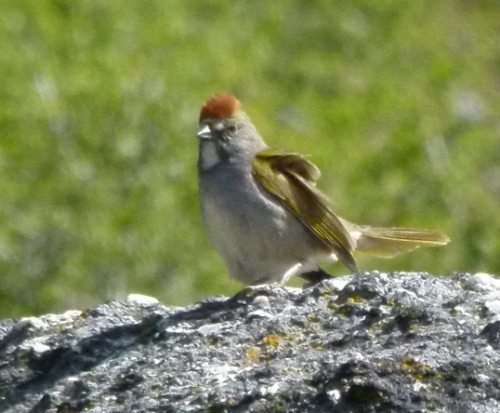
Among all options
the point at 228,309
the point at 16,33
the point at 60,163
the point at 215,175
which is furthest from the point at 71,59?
the point at 228,309

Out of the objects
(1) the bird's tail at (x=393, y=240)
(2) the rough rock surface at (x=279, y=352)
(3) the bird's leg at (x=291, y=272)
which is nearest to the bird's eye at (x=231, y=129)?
(1) the bird's tail at (x=393, y=240)

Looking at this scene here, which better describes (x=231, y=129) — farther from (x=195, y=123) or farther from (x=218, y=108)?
(x=195, y=123)

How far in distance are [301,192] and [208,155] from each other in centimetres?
49

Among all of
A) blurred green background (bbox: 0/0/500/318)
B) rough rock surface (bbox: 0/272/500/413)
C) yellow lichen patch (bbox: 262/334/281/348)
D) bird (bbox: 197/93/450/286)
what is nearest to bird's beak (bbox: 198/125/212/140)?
bird (bbox: 197/93/450/286)

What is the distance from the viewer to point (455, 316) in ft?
14.7

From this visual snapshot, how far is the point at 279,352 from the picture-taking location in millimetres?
4457

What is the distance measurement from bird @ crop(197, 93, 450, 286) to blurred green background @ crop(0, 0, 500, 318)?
5.67 feet

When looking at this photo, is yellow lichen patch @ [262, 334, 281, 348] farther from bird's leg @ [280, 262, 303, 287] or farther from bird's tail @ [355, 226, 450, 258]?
bird's tail @ [355, 226, 450, 258]

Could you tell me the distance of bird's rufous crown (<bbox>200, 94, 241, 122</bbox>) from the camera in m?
7.80

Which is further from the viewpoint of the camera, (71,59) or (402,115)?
(402,115)

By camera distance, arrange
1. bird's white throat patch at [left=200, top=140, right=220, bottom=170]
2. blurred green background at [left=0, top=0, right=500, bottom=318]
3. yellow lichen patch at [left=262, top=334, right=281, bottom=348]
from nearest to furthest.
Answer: yellow lichen patch at [left=262, top=334, right=281, bottom=348] < bird's white throat patch at [left=200, top=140, right=220, bottom=170] < blurred green background at [left=0, top=0, right=500, bottom=318]

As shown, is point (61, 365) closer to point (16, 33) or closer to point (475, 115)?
point (16, 33)

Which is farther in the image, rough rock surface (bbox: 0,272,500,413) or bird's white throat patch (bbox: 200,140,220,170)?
bird's white throat patch (bbox: 200,140,220,170)

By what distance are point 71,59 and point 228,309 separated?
20.6ft
